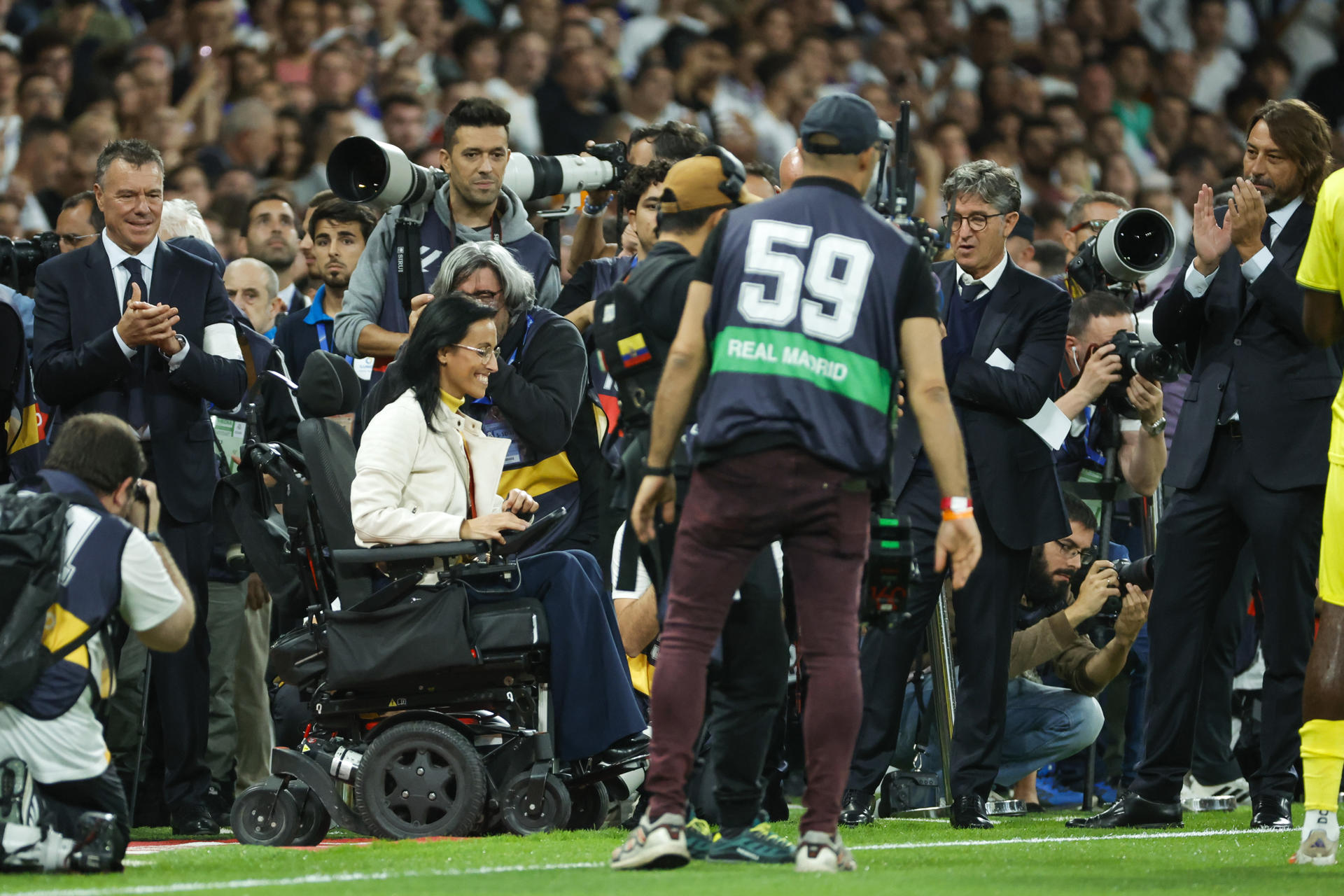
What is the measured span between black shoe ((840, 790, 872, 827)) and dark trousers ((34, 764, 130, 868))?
237 cm

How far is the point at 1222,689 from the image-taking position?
6.54 metres

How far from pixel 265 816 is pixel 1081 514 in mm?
3347

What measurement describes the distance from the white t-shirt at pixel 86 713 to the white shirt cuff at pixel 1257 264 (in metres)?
3.12

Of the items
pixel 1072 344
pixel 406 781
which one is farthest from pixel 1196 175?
pixel 406 781

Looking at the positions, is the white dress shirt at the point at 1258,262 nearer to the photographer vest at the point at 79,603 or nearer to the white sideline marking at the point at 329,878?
the white sideline marking at the point at 329,878

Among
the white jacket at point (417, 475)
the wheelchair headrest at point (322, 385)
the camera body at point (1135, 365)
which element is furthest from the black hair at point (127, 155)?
the camera body at point (1135, 365)

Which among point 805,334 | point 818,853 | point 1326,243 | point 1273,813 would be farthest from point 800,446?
point 1273,813

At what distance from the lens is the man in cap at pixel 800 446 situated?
4.17 m

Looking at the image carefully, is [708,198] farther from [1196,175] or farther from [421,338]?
[1196,175]

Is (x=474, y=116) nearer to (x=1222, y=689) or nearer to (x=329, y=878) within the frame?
(x=1222, y=689)

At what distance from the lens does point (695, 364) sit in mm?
4305

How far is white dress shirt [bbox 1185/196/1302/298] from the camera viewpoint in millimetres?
5422

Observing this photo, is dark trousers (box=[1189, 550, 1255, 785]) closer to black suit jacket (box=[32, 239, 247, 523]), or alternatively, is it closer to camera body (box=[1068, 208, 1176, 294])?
camera body (box=[1068, 208, 1176, 294])

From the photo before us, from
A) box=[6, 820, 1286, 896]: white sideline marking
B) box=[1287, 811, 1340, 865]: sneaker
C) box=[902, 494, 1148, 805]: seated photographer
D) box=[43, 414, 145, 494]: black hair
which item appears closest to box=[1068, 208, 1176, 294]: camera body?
box=[902, 494, 1148, 805]: seated photographer
